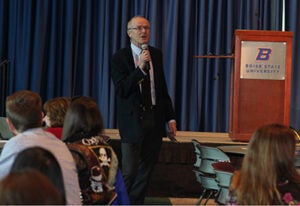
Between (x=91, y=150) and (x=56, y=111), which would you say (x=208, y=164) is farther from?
(x=91, y=150)

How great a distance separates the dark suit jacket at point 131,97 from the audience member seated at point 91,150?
4.46 ft

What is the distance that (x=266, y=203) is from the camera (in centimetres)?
197

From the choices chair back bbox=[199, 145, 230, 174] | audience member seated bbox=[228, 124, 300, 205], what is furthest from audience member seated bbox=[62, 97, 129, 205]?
chair back bbox=[199, 145, 230, 174]

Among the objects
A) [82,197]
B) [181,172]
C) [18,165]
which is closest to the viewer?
[18,165]

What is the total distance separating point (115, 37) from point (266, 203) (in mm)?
5082

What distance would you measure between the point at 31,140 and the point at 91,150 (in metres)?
0.31

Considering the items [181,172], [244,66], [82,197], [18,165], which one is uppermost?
[244,66]

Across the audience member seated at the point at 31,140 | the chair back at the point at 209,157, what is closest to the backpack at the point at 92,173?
the audience member seated at the point at 31,140

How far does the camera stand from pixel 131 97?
4059mm

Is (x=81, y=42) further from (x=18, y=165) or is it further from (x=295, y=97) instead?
(x=18, y=165)

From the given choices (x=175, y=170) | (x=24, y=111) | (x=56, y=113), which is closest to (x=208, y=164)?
(x=56, y=113)

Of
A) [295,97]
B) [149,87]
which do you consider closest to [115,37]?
[295,97]

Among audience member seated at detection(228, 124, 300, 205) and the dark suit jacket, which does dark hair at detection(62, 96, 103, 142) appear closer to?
audience member seated at detection(228, 124, 300, 205)

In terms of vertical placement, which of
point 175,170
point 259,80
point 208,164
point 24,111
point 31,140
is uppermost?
point 259,80
